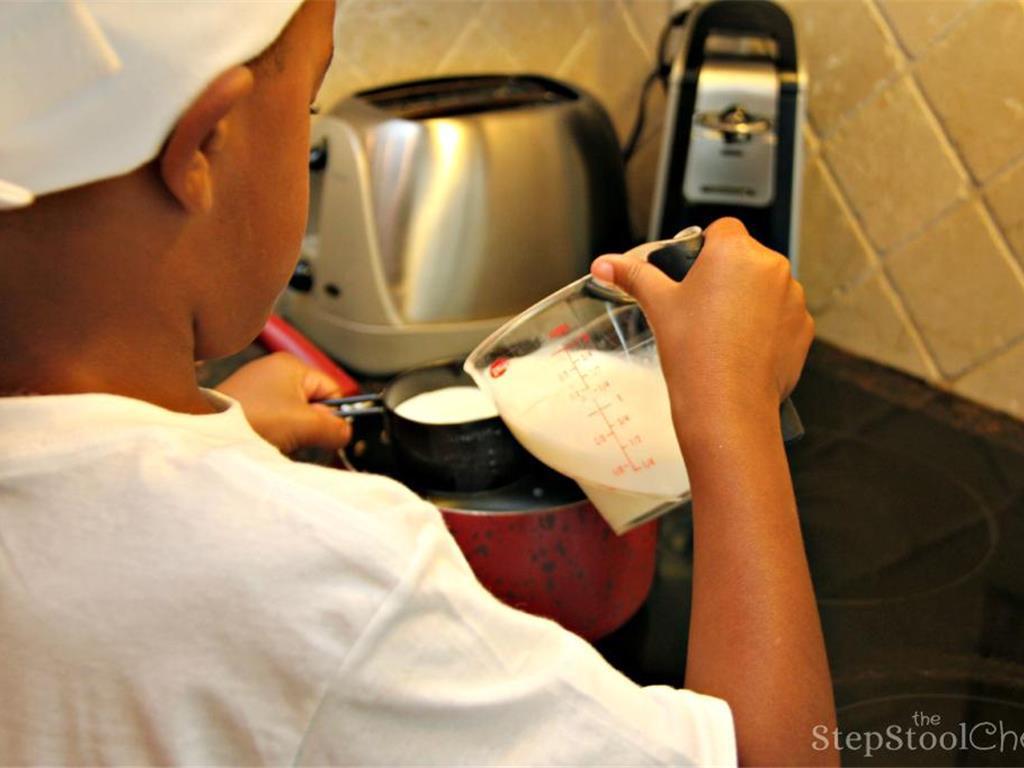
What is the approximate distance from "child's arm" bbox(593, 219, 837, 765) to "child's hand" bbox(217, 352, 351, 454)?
0.25 m

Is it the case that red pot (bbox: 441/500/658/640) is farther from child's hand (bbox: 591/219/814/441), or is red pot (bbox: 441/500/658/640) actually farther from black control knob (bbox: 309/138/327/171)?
black control knob (bbox: 309/138/327/171)

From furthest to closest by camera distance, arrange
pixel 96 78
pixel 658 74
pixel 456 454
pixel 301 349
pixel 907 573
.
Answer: pixel 658 74 < pixel 301 349 < pixel 907 573 < pixel 456 454 < pixel 96 78

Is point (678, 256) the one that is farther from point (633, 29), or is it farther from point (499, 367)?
point (633, 29)

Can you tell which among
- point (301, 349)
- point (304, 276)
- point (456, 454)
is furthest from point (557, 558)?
point (304, 276)

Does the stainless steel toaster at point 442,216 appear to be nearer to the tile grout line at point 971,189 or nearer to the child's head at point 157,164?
the tile grout line at point 971,189

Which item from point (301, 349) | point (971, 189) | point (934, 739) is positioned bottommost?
point (934, 739)

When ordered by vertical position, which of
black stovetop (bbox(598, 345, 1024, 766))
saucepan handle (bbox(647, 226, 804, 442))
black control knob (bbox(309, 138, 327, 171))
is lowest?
black stovetop (bbox(598, 345, 1024, 766))

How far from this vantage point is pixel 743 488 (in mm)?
500

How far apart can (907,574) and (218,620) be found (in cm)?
51

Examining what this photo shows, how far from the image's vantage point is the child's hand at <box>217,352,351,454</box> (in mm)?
701

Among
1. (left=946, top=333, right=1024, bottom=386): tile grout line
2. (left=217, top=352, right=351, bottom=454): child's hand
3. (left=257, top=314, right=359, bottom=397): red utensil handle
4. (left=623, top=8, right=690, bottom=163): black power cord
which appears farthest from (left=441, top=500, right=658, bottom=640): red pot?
(left=623, top=8, right=690, bottom=163): black power cord

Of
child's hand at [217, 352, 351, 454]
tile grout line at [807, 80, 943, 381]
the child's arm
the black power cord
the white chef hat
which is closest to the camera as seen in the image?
the white chef hat

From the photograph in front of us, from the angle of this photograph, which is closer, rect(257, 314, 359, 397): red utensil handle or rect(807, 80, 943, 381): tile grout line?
rect(257, 314, 359, 397): red utensil handle

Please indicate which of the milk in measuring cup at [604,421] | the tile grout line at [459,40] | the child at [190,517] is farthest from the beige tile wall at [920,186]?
the child at [190,517]
